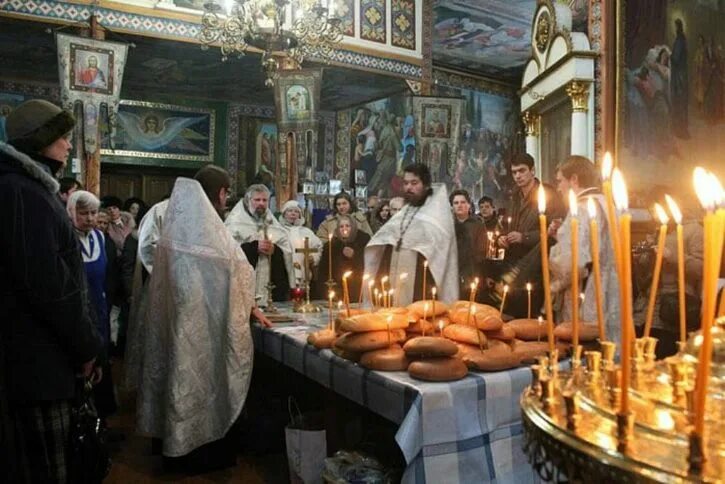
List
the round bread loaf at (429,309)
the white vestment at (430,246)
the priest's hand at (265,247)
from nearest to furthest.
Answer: the round bread loaf at (429,309) < the white vestment at (430,246) < the priest's hand at (265,247)

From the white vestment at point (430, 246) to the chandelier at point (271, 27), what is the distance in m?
3.81

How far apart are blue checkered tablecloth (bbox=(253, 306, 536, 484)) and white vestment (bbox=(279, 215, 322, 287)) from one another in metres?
2.57

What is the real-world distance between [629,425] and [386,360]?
5.71ft

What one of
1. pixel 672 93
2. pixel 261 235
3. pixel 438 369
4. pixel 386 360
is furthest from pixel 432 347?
pixel 672 93

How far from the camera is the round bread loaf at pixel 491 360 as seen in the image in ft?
8.36

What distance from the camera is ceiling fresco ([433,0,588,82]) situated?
12.9 m

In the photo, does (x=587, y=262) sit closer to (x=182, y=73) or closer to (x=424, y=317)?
(x=424, y=317)

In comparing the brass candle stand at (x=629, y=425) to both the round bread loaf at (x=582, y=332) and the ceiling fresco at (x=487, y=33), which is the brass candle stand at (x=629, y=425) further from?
the ceiling fresco at (x=487, y=33)

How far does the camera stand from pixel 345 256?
6.14 meters

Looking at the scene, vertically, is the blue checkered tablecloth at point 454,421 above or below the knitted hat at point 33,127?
below

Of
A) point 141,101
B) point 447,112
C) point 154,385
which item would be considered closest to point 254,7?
point 447,112

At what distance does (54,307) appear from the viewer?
2316mm

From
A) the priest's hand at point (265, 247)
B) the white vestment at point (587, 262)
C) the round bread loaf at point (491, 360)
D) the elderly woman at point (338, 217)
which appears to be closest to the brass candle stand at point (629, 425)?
the round bread loaf at point (491, 360)

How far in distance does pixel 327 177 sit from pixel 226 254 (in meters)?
12.1
